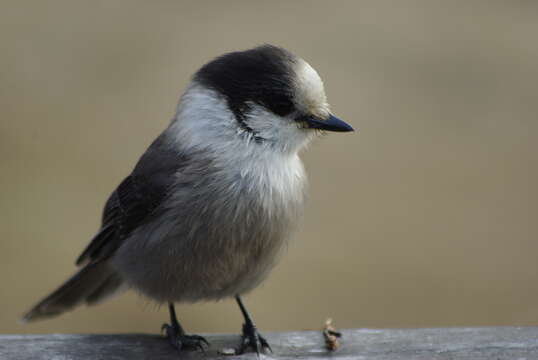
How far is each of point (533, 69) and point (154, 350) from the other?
477 cm

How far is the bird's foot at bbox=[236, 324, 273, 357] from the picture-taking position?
9.77ft

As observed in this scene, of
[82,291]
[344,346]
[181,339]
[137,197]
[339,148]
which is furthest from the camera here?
[339,148]

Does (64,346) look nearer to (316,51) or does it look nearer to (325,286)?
(325,286)

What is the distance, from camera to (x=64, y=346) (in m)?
2.82

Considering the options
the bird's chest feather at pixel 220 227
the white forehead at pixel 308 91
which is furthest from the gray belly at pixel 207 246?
the white forehead at pixel 308 91

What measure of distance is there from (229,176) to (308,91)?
413 mm

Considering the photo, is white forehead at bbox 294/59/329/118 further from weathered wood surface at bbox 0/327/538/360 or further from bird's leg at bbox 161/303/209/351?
bird's leg at bbox 161/303/209/351

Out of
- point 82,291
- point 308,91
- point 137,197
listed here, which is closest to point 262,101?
point 308,91

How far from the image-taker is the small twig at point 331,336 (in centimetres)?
292

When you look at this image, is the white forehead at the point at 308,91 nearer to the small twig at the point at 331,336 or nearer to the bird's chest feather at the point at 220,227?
the bird's chest feather at the point at 220,227

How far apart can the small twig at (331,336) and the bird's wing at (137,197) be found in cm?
77

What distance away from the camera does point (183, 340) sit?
3.02m

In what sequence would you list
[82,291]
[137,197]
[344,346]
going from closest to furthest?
1. [344,346]
2. [137,197]
3. [82,291]

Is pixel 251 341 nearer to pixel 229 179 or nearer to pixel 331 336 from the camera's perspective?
pixel 331 336
